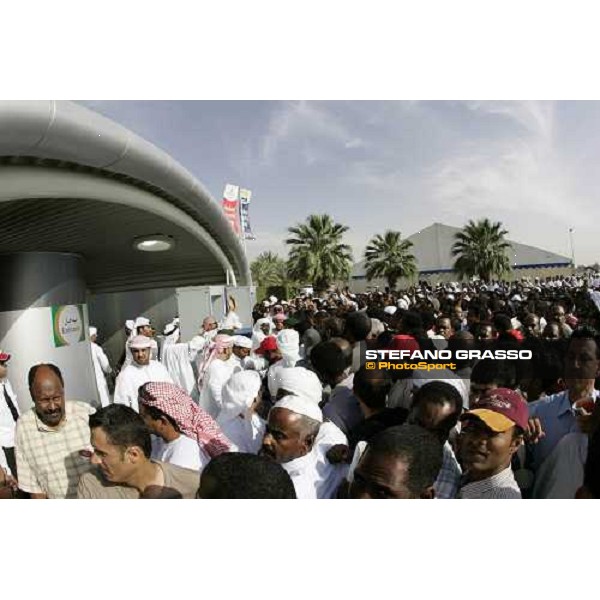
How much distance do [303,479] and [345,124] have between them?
86.1 inches

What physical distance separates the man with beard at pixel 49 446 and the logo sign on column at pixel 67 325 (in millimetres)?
3313

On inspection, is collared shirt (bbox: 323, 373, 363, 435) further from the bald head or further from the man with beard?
the bald head

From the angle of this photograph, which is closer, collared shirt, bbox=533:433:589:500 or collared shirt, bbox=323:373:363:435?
collared shirt, bbox=533:433:589:500

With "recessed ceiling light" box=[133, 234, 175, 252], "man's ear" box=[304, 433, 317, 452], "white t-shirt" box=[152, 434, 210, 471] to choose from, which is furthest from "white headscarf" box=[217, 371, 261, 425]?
"recessed ceiling light" box=[133, 234, 175, 252]

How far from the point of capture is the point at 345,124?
3.56 metres

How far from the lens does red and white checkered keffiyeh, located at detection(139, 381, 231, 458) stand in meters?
3.01

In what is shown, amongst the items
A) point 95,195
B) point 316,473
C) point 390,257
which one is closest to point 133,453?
point 316,473

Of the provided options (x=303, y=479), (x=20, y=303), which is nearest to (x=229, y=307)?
(x=20, y=303)

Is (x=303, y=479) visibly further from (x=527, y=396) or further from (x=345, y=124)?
(x=345, y=124)

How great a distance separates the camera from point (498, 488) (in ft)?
8.55

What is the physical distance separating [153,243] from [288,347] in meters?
4.03

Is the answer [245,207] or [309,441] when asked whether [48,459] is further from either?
[245,207]

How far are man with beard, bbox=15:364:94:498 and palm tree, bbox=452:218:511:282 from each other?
276cm

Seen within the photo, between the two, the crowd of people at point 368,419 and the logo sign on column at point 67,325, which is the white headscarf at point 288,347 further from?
the logo sign on column at point 67,325
